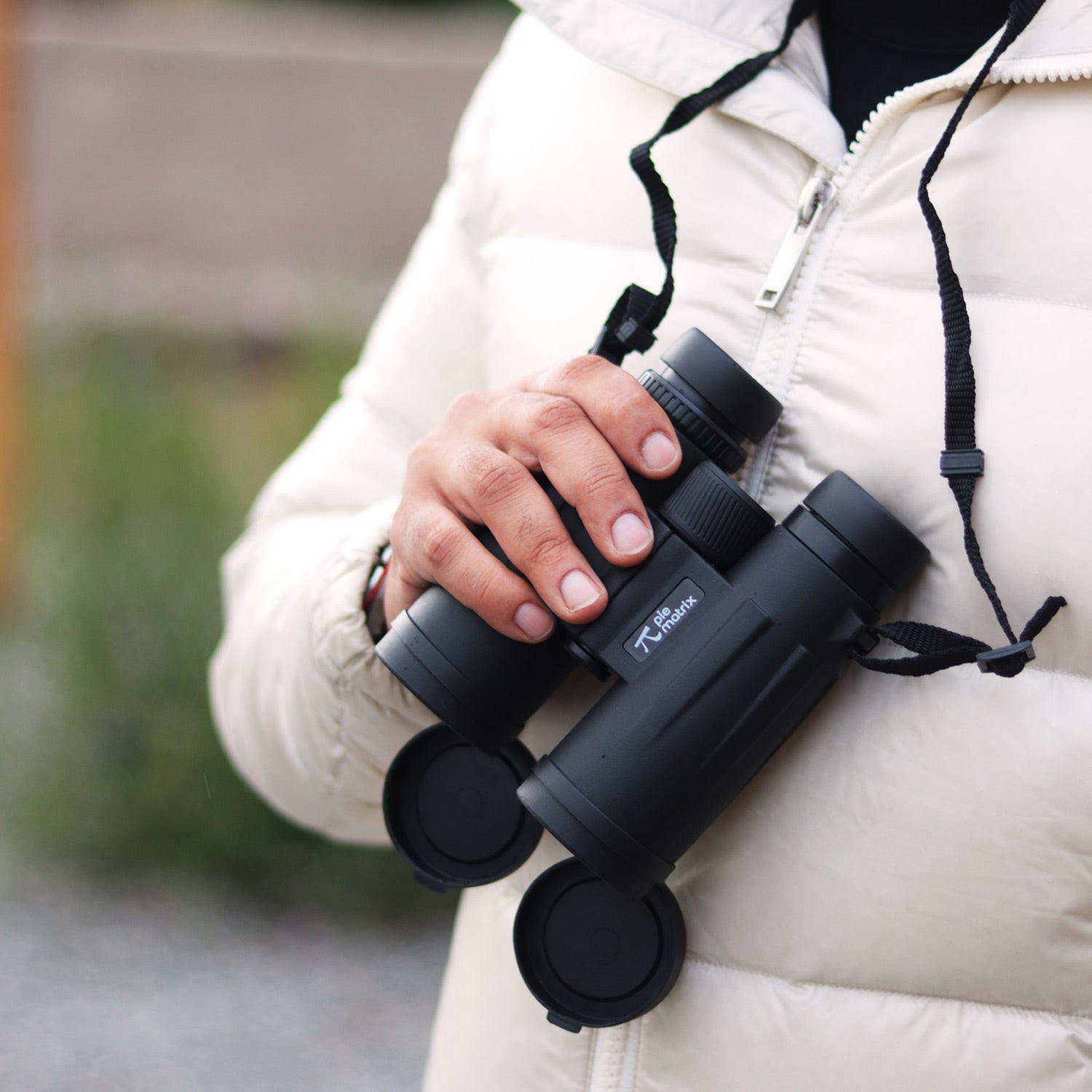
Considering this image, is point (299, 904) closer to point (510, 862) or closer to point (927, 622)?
point (510, 862)

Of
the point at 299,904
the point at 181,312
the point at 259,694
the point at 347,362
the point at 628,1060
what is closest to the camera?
the point at 628,1060

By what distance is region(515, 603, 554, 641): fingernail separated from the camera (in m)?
0.80

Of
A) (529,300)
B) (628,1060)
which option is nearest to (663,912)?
(628,1060)

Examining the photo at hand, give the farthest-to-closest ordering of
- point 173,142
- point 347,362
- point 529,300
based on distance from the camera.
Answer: point 173,142 → point 347,362 → point 529,300

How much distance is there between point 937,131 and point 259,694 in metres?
0.83

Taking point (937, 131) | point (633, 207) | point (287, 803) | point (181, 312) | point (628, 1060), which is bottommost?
point (181, 312)

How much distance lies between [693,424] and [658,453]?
1.4 inches

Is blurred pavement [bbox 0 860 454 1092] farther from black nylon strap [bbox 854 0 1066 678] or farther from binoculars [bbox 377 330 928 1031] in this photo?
black nylon strap [bbox 854 0 1066 678]

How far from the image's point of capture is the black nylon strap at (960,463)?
28.6 inches

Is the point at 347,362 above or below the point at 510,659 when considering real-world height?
below

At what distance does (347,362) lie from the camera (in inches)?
139

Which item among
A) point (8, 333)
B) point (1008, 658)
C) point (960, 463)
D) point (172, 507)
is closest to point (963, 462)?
point (960, 463)

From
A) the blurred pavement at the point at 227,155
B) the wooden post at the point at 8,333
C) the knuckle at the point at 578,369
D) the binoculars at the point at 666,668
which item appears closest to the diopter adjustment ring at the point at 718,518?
the binoculars at the point at 666,668

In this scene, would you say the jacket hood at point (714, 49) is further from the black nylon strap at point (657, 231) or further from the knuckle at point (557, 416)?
the knuckle at point (557, 416)
